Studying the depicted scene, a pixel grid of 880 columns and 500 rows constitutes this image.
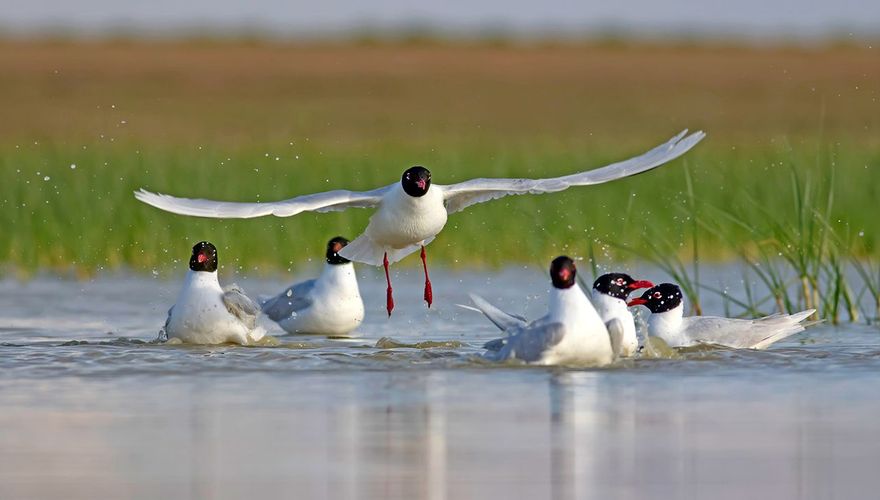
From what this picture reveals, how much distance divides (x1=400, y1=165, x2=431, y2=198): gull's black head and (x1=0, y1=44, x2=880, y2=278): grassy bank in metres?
1.03

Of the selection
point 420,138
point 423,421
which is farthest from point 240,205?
point 420,138

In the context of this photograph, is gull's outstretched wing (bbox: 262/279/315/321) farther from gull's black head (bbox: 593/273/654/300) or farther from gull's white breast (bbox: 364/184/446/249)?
A: gull's black head (bbox: 593/273/654/300)

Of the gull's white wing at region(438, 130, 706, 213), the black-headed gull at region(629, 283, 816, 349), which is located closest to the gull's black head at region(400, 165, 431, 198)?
the gull's white wing at region(438, 130, 706, 213)

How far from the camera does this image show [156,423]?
7.63m

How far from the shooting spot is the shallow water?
6293mm

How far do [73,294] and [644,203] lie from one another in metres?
6.39

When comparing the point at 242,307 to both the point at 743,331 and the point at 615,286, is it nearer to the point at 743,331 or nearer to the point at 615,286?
the point at 615,286

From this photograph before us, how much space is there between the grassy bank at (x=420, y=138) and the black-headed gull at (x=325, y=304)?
139cm

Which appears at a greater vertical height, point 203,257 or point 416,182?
point 416,182

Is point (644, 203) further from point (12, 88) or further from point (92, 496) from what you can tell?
point (12, 88)

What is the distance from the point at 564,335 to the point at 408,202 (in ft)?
7.71

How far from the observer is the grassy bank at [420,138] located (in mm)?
16828

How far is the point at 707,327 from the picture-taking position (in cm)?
1077

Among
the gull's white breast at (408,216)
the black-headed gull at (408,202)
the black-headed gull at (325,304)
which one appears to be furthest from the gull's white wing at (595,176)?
the black-headed gull at (325,304)
